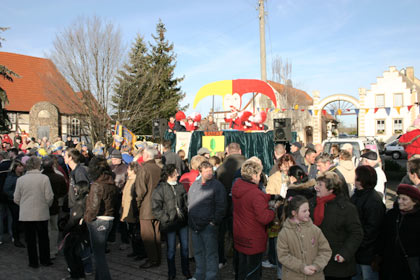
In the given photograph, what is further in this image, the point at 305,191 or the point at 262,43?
the point at 262,43


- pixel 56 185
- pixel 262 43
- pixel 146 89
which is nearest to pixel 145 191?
pixel 56 185

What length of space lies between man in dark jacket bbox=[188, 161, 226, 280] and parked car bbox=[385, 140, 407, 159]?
29.0 meters

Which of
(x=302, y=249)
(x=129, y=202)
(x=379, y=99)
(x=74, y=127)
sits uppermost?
(x=379, y=99)

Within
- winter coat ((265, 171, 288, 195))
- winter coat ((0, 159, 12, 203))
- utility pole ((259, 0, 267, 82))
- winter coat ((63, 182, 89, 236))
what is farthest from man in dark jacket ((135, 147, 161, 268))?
utility pole ((259, 0, 267, 82))

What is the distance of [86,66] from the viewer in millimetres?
19375

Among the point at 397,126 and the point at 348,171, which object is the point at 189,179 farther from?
the point at 397,126

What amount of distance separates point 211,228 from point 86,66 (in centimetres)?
1719

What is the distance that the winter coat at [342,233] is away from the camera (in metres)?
3.28

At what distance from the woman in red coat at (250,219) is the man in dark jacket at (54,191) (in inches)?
133

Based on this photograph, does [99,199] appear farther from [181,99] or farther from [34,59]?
[34,59]

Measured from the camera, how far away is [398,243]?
10.7ft

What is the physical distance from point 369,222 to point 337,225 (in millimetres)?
460

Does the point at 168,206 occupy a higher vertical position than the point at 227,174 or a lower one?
lower

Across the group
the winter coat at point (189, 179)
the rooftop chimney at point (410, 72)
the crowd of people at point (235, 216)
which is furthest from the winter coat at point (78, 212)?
the rooftop chimney at point (410, 72)
